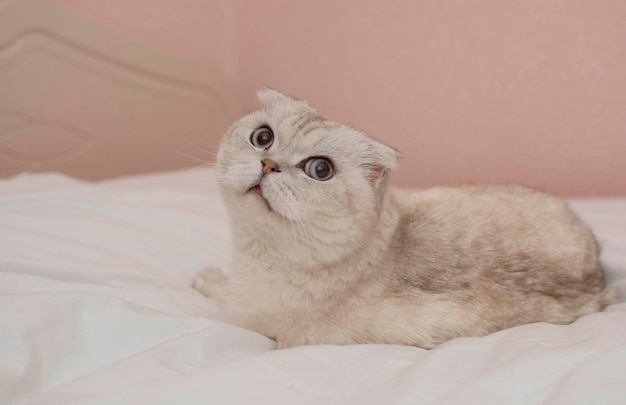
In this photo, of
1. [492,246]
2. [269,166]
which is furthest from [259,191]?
[492,246]

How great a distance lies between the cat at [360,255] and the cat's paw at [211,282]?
11 cm

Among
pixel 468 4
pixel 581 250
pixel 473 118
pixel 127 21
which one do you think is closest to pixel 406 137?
pixel 473 118

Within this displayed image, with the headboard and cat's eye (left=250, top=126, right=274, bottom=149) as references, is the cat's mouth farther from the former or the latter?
the headboard

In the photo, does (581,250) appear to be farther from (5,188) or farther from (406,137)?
(5,188)

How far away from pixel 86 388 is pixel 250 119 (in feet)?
2.53

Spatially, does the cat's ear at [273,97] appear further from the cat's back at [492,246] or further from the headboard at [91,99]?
the headboard at [91,99]

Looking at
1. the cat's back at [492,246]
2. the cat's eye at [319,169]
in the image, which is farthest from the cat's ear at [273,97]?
the cat's back at [492,246]

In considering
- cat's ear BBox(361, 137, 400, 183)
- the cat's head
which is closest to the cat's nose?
the cat's head

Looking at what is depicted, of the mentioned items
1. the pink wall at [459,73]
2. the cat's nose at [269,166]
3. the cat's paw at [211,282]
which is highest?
the pink wall at [459,73]

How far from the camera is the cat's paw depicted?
155cm

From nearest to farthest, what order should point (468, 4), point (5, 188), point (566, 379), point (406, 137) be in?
point (566, 379) → point (5, 188) → point (468, 4) → point (406, 137)

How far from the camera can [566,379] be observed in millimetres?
924

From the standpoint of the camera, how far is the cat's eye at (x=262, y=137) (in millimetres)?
1392

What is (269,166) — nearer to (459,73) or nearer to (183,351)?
(183,351)
